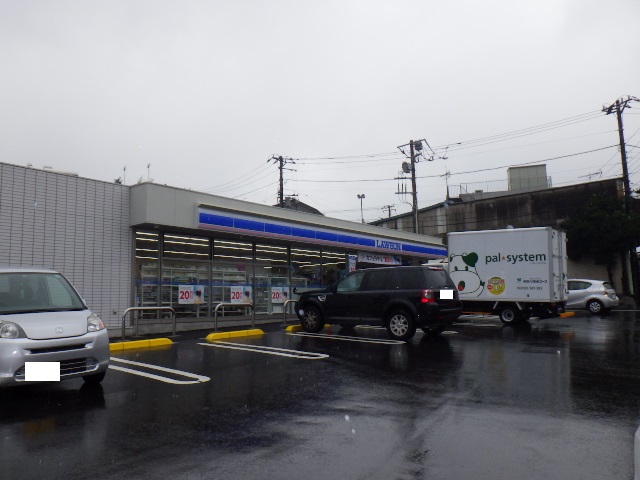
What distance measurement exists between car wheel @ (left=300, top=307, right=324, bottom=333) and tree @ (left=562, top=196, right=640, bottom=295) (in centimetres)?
2256

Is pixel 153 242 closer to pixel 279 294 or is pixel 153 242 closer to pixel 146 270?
pixel 146 270

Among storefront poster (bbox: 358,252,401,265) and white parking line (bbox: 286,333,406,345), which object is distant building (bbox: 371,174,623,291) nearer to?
storefront poster (bbox: 358,252,401,265)

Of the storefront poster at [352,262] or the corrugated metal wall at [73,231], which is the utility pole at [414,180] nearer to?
the storefront poster at [352,262]

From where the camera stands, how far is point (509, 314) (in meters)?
16.9

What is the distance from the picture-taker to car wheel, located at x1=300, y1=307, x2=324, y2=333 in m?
13.8

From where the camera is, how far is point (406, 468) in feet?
13.7

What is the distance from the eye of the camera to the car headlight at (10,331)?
6.10m

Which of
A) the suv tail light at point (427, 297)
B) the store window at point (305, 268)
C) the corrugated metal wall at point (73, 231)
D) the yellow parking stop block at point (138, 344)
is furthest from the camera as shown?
the store window at point (305, 268)

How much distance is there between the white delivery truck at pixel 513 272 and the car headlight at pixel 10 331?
14.3 m

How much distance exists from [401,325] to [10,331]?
8.27 metres

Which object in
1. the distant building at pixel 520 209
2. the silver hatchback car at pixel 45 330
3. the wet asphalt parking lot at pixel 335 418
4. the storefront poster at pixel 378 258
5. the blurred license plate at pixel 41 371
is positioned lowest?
the wet asphalt parking lot at pixel 335 418

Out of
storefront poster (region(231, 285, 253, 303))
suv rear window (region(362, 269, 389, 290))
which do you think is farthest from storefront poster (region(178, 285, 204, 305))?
suv rear window (region(362, 269, 389, 290))

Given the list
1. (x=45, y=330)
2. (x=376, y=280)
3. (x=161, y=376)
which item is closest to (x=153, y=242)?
(x=376, y=280)

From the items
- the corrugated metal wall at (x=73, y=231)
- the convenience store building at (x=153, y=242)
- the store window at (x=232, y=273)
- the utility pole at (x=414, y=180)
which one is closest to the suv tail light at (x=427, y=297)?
the convenience store building at (x=153, y=242)
